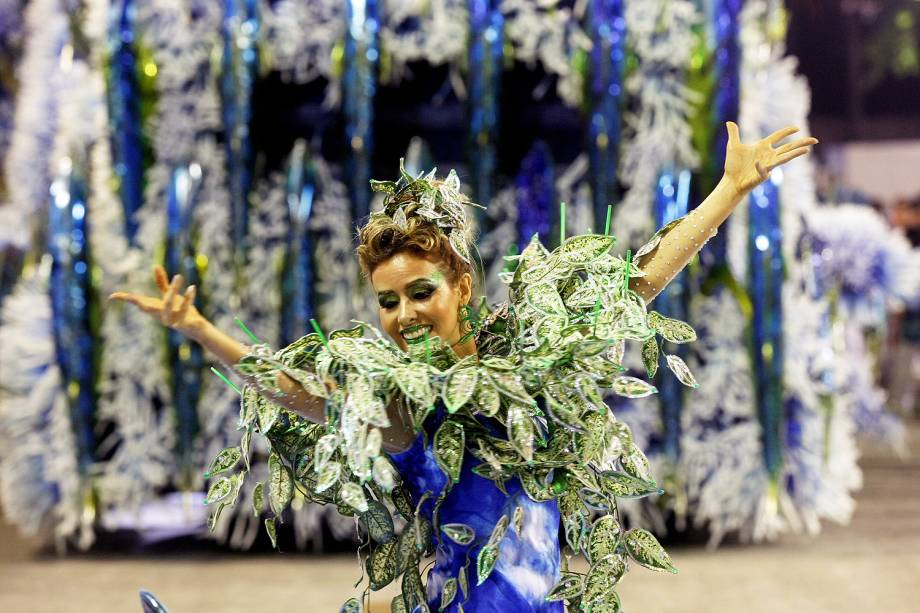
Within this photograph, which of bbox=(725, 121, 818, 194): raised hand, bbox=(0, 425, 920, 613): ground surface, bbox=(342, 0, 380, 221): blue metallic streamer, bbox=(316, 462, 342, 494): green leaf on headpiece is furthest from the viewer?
bbox=(342, 0, 380, 221): blue metallic streamer

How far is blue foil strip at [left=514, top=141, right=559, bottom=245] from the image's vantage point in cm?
278

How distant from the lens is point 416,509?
126cm

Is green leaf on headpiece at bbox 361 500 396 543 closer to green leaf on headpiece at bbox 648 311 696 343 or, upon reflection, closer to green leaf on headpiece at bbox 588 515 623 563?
green leaf on headpiece at bbox 588 515 623 563

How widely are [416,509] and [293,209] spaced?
158cm

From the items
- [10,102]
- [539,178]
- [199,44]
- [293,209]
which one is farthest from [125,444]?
[10,102]

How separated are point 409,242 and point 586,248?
0.65ft

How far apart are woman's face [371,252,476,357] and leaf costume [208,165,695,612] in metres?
0.03

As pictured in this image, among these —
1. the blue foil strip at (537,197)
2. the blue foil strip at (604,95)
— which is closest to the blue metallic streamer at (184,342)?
the blue foil strip at (537,197)

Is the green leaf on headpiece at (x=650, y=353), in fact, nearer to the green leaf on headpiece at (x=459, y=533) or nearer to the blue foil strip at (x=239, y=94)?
the green leaf on headpiece at (x=459, y=533)

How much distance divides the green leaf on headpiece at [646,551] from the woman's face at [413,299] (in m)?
0.27

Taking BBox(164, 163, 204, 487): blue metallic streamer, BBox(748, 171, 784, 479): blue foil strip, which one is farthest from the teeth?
BBox(748, 171, 784, 479): blue foil strip

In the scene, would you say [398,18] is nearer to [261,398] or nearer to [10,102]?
[261,398]

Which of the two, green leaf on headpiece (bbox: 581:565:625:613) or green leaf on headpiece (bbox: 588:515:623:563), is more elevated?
green leaf on headpiece (bbox: 588:515:623:563)

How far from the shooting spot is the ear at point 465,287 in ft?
4.37
